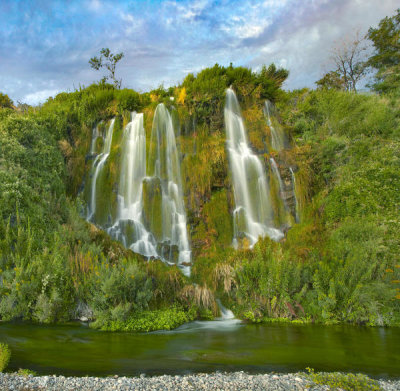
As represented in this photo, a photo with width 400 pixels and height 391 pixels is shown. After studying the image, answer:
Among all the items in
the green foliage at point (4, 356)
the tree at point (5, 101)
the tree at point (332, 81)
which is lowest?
the green foliage at point (4, 356)

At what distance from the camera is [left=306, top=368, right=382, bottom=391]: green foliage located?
448cm

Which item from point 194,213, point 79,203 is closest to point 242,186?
point 194,213

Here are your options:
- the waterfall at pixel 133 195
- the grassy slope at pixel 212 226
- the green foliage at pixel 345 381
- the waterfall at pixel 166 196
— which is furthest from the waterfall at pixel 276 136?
the green foliage at pixel 345 381

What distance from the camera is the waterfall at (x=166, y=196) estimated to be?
38.9ft

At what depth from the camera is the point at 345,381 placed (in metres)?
4.62

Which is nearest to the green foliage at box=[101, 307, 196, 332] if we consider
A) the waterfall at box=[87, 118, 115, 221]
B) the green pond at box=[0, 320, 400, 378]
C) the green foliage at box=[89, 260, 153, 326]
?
the green foliage at box=[89, 260, 153, 326]

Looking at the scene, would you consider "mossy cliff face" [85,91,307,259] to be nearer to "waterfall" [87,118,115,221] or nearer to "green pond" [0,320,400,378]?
"waterfall" [87,118,115,221]

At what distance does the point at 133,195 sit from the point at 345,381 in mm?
10088

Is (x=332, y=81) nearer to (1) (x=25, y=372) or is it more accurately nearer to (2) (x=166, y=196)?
(2) (x=166, y=196)

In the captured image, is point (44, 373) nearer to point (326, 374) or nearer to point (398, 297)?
point (326, 374)

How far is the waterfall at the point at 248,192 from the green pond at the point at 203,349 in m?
4.82

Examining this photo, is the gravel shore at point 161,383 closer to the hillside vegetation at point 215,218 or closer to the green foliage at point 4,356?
the green foliage at point 4,356

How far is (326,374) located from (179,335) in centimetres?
352

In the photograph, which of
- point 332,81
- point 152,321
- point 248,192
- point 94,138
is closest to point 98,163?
point 94,138
